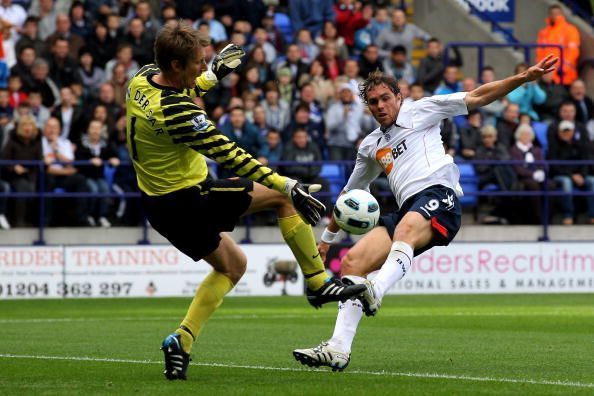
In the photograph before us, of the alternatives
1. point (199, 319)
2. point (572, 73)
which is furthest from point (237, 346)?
point (572, 73)

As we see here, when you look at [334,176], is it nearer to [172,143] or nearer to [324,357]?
[324,357]

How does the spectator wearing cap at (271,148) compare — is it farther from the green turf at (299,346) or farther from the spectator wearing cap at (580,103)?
the spectator wearing cap at (580,103)

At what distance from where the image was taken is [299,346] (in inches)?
465

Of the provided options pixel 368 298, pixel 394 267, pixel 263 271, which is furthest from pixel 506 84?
pixel 263 271

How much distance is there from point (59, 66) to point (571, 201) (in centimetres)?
917

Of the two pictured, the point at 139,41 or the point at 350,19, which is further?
the point at 350,19

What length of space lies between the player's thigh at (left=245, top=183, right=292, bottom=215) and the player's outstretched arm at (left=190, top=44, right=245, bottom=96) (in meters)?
1.04

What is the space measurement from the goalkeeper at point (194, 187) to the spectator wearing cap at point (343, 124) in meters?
13.0

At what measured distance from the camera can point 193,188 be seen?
29.4 feet

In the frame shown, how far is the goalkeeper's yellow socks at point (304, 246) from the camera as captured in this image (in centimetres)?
911

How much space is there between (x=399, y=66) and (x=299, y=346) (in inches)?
516

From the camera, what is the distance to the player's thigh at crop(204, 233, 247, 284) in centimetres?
918

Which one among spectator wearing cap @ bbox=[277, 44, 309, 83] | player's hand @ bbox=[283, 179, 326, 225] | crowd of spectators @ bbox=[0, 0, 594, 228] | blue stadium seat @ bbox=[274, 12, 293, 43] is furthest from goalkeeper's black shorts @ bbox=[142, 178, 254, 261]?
blue stadium seat @ bbox=[274, 12, 293, 43]

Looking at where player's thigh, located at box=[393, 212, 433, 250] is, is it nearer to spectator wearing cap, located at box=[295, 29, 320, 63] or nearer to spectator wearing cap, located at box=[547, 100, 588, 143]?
spectator wearing cap, located at box=[547, 100, 588, 143]
